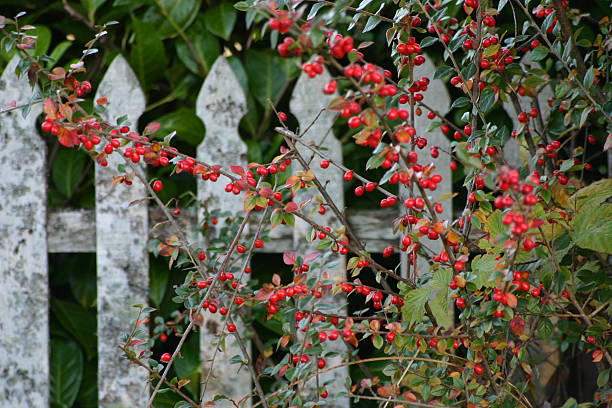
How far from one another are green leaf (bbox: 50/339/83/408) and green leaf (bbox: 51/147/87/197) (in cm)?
48

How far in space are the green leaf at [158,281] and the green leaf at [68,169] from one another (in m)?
0.40

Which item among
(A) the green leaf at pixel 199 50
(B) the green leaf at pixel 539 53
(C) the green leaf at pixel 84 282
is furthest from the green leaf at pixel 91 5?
(B) the green leaf at pixel 539 53

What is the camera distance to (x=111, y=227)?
6.58ft

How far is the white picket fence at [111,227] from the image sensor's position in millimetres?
1961

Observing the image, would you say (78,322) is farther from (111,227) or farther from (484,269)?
(484,269)

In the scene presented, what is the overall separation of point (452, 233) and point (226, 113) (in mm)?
946

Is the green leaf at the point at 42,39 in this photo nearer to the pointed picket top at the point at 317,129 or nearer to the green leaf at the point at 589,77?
the pointed picket top at the point at 317,129


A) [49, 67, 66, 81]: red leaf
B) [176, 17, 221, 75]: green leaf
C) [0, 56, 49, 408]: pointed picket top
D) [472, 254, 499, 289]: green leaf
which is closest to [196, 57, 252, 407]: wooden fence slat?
[176, 17, 221, 75]: green leaf

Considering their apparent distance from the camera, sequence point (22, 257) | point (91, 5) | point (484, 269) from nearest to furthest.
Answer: point (484, 269)
point (22, 257)
point (91, 5)

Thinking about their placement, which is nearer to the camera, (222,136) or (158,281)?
(222,136)

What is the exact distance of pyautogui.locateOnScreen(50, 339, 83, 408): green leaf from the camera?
86.9 inches

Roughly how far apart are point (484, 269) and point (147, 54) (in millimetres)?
1377

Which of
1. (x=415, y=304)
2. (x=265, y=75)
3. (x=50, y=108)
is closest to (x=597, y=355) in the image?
(x=415, y=304)

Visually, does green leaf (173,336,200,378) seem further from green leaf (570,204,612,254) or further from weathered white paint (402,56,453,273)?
green leaf (570,204,612,254)
